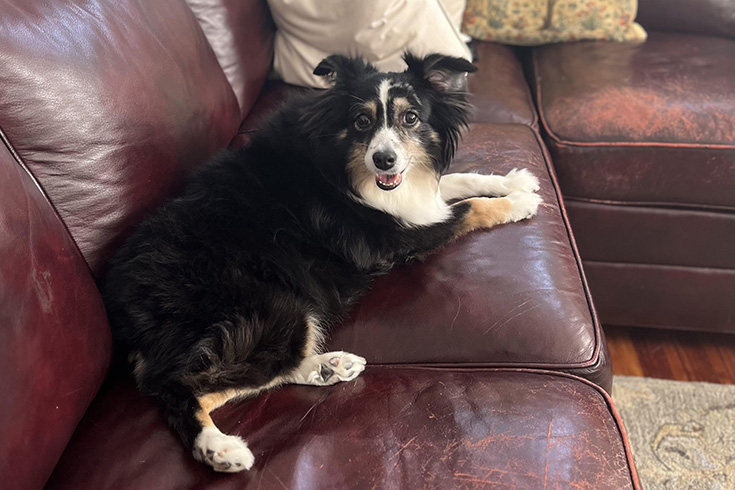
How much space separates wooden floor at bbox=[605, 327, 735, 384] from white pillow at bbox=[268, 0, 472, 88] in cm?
135

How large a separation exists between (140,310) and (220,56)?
1165mm

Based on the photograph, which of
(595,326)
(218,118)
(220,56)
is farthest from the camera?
(220,56)

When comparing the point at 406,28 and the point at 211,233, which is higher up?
the point at 406,28

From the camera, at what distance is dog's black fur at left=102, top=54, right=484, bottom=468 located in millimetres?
1336

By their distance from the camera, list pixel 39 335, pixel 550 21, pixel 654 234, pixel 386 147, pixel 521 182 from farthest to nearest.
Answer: pixel 550 21
pixel 654 234
pixel 521 182
pixel 386 147
pixel 39 335

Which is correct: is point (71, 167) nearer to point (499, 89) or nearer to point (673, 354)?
point (499, 89)

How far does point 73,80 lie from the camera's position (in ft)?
4.53

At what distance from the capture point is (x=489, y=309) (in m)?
1.45

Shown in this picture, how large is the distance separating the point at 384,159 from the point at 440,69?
1.06 ft

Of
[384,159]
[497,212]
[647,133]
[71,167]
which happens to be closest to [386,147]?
[384,159]

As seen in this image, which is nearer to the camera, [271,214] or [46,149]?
[46,149]

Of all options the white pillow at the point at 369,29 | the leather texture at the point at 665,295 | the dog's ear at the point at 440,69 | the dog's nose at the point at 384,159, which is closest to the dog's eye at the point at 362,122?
the dog's nose at the point at 384,159

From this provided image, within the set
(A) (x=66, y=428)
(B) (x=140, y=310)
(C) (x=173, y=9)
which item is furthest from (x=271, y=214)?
(C) (x=173, y=9)

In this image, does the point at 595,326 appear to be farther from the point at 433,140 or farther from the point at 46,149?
the point at 46,149
